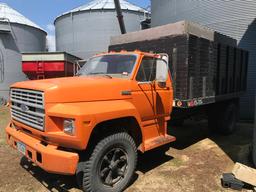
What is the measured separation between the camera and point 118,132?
4.58 meters

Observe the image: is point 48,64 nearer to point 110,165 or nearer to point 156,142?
point 156,142

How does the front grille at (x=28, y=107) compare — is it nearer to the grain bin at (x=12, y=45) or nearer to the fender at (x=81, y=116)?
the fender at (x=81, y=116)

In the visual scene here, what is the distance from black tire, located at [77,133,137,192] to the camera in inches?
161

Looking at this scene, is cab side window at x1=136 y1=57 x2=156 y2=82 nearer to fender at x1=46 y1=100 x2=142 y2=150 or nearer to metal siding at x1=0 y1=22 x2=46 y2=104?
fender at x1=46 y1=100 x2=142 y2=150

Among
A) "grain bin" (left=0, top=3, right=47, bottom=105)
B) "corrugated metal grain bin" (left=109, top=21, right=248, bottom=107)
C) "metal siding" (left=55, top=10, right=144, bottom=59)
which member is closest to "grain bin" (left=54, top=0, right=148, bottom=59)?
"metal siding" (left=55, top=10, right=144, bottom=59)

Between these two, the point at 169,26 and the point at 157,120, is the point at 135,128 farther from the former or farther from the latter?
the point at 169,26

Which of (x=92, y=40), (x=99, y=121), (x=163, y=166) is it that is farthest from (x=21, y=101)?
(x=92, y=40)

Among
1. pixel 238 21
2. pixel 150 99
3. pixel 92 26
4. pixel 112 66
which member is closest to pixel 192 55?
pixel 150 99

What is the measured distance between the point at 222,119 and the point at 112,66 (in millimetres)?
4610

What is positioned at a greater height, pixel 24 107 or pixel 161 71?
pixel 161 71

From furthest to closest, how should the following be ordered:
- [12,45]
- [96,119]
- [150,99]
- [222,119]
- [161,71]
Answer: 1. [12,45]
2. [222,119]
3. [150,99]
4. [161,71]
5. [96,119]

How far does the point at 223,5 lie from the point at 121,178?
9.63m

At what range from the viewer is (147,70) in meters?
5.29

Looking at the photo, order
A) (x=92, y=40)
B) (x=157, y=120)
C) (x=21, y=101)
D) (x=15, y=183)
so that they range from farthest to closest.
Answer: (x=92, y=40) < (x=157, y=120) < (x=15, y=183) < (x=21, y=101)
